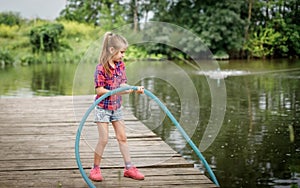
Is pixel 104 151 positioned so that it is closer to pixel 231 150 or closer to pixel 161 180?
pixel 161 180

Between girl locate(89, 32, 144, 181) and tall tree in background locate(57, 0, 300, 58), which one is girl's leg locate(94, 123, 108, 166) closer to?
girl locate(89, 32, 144, 181)

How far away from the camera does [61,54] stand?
751 inches

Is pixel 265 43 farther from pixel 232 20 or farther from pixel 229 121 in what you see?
pixel 229 121

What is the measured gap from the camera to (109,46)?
107 inches

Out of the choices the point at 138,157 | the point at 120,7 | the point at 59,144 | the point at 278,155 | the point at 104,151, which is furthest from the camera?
the point at 120,7

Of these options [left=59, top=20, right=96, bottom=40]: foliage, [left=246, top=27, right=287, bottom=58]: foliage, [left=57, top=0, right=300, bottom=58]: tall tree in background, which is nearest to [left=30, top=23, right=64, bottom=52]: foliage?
[left=59, top=20, right=96, bottom=40]: foliage

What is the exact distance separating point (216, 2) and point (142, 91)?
708 inches

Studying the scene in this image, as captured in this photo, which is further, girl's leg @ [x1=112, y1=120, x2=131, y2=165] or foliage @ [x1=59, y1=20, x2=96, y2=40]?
foliage @ [x1=59, y1=20, x2=96, y2=40]

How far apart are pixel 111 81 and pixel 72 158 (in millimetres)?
877

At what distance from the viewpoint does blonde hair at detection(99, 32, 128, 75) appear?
270 cm

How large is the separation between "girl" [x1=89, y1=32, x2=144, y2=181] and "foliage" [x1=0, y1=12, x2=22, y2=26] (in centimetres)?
1929

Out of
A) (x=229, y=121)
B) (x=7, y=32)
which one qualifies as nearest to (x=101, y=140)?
(x=229, y=121)

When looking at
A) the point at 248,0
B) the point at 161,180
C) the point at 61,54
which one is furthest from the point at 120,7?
the point at 161,180

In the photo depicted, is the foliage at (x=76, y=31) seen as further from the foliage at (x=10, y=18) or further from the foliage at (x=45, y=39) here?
the foliage at (x=10, y=18)
